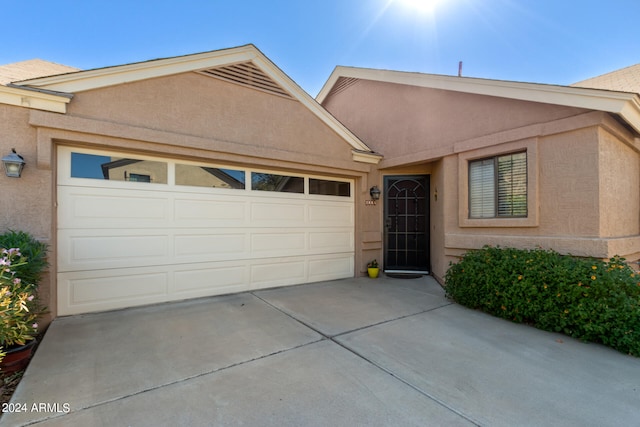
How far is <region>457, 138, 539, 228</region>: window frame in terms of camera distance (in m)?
4.94

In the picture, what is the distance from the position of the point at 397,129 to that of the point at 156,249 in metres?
6.37

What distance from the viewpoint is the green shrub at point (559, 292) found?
11.3ft

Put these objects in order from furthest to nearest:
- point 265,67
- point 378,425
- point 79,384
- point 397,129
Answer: point 397,129 < point 265,67 < point 79,384 < point 378,425

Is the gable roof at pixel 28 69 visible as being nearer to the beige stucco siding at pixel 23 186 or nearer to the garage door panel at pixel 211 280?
the beige stucco siding at pixel 23 186

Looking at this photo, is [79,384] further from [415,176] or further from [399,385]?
[415,176]

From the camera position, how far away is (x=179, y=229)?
523 centimetres

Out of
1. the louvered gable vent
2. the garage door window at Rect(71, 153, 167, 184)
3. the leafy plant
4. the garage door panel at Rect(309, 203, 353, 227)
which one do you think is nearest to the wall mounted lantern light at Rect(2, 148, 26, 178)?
the garage door window at Rect(71, 153, 167, 184)

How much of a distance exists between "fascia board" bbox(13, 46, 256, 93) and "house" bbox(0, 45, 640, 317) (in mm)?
25

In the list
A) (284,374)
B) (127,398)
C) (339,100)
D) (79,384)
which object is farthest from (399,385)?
(339,100)

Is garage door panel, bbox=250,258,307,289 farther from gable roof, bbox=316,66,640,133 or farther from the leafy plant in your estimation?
gable roof, bbox=316,66,640,133

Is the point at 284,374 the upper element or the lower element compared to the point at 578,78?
lower

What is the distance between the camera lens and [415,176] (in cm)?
791

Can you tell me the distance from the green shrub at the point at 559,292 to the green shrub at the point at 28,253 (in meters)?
6.35

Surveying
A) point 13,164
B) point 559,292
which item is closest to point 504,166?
point 559,292
